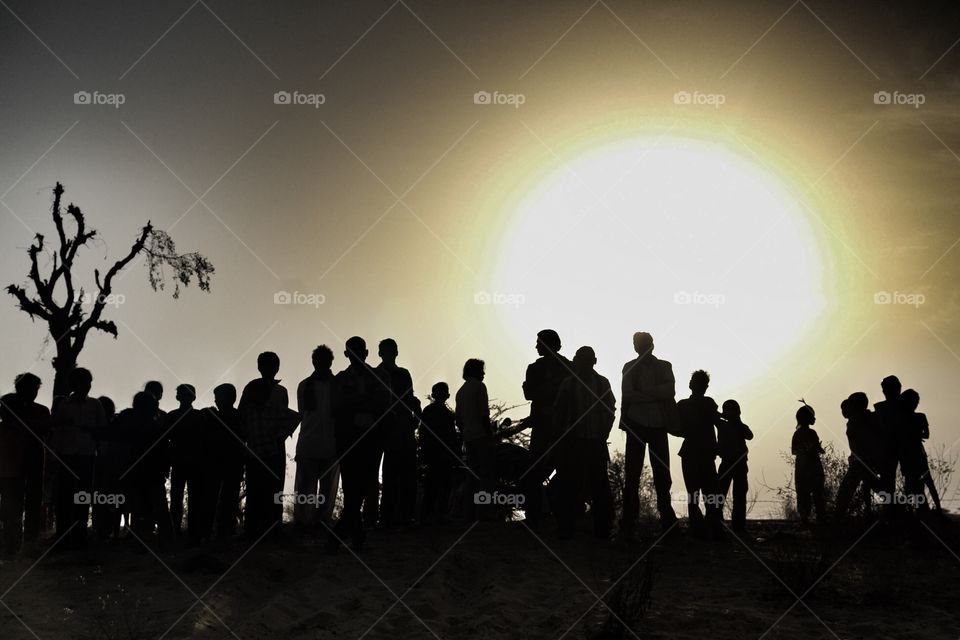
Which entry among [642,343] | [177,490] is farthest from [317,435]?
[642,343]

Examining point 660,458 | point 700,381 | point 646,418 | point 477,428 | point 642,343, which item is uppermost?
point 642,343

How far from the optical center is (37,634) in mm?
6812

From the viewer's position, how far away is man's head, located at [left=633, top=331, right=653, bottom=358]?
1009 centimetres

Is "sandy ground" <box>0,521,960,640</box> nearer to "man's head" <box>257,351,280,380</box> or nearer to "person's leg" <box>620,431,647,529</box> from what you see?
"person's leg" <box>620,431,647,529</box>

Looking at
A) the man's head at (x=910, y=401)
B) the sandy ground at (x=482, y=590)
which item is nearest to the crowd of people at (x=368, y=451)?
the man's head at (x=910, y=401)

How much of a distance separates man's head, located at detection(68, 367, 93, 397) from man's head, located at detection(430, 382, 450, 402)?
385cm

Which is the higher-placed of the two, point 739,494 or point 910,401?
point 910,401

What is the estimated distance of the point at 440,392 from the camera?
11.1 meters

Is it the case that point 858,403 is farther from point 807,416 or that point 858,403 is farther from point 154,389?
point 154,389

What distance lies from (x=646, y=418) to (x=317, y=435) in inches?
138

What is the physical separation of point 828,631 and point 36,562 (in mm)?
7116

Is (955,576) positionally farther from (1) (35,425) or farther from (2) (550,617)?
(1) (35,425)

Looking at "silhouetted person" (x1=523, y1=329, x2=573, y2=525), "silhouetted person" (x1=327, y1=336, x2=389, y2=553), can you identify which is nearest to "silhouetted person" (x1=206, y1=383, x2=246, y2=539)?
"silhouetted person" (x1=327, y1=336, x2=389, y2=553)

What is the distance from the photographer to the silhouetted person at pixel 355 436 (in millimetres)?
8883
